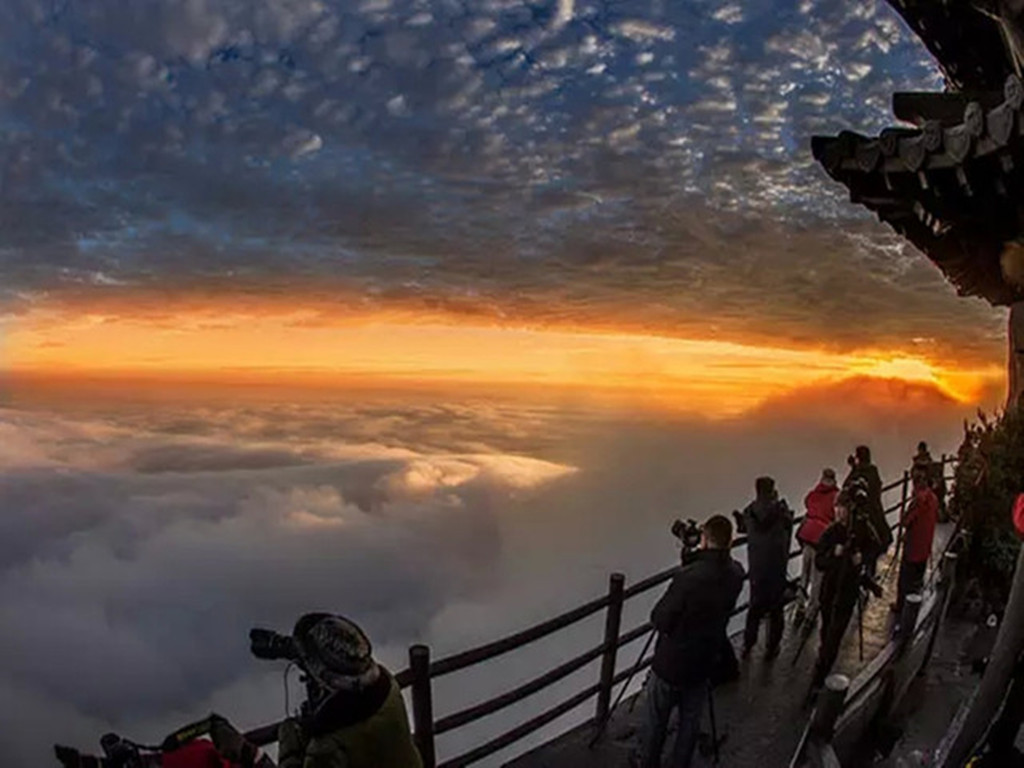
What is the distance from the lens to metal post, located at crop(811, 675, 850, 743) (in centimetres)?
438

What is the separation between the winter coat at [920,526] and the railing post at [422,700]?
19.9 ft

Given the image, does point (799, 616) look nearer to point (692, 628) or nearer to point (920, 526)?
point (920, 526)

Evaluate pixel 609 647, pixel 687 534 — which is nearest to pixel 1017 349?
pixel 687 534

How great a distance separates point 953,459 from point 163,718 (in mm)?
215912

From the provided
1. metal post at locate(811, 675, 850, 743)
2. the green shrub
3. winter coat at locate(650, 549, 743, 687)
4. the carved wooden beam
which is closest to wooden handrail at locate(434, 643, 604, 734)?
winter coat at locate(650, 549, 743, 687)

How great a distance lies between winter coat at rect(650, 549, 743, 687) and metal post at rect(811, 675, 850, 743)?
105 cm

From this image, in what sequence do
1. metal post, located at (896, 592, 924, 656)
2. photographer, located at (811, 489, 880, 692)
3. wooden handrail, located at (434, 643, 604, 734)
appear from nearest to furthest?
wooden handrail, located at (434, 643, 604, 734) < metal post, located at (896, 592, 924, 656) < photographer, located at (811, 489, 880, 692)

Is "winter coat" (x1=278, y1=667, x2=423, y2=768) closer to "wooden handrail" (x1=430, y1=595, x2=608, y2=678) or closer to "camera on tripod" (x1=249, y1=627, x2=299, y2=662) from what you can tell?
"camera on tripod" (x1=249, y1=627, x2=299, y2=662)

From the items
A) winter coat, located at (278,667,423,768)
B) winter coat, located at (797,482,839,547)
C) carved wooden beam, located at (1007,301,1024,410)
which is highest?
carved wooden beam, located at (1007,301,1024,410)

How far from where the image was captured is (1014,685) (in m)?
5.28

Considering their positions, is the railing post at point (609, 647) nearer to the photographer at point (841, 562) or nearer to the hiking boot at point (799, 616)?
the photographer at point (841, 562)

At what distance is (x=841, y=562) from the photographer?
284 inches

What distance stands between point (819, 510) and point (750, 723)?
2613 mm

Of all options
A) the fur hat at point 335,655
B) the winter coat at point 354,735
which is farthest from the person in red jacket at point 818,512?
the fur hat at point 335,655
